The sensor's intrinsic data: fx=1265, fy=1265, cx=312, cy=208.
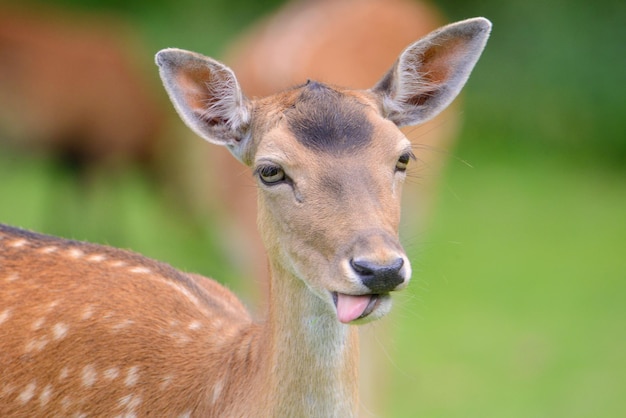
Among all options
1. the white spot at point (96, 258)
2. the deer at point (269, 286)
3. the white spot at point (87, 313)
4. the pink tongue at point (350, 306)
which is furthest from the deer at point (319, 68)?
the pink tongue at point (350, 306)

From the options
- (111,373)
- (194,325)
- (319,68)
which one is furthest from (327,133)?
(319,68)

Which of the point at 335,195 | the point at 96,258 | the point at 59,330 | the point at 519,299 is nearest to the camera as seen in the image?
the point at 335,195

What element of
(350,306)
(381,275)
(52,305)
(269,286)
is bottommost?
(52,305)

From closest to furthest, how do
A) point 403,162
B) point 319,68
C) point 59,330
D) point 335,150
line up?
point 335,150 < point 403,162 < point 59,330 < point 319,68

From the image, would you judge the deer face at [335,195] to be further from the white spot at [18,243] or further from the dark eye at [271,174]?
the white spot at [18,243]

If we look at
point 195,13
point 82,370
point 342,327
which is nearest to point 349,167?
point 342,327

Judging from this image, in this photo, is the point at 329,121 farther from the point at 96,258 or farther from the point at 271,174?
the point at 96,258

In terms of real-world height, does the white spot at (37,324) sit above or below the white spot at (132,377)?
above

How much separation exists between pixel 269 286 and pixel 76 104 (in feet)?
21.5

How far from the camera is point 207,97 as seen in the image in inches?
177

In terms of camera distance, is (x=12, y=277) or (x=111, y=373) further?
(x=12, y=277)

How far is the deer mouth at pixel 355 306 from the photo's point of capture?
365 centimetres

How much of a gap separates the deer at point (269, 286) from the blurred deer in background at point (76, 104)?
5.67 meters

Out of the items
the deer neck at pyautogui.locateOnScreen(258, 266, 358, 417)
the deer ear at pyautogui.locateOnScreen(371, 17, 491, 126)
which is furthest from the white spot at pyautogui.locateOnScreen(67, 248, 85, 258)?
the deer ear at pyautogui.locateOnScreen(371, 17, 491, 126)
